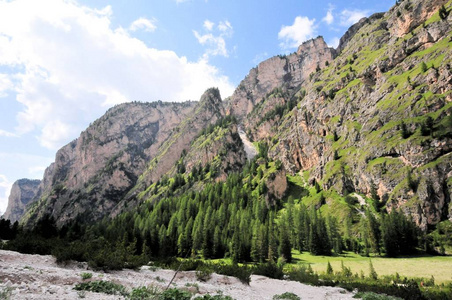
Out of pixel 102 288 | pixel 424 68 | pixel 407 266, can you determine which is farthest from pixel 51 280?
pixel 424 68

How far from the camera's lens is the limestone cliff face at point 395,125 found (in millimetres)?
97500

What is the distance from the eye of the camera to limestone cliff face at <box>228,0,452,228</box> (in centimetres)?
9750

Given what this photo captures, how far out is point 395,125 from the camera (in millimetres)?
121500

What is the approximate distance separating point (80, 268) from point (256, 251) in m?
67.4

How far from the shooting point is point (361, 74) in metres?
175

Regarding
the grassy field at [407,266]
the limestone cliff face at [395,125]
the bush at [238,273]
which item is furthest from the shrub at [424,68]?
the bush at [238,273]

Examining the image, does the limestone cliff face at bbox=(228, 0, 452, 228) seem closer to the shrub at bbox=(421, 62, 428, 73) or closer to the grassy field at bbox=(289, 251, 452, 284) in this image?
the shrub at bbox=(421, 62, 428, 73)

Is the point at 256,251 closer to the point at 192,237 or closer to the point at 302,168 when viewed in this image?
the point at 192,237

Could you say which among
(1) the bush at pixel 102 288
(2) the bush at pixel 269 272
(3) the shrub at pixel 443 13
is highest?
(3) the shrub at pixel 443 13

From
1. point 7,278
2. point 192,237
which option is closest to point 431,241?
point 192,237

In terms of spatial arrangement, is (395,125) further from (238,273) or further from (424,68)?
(238,273)

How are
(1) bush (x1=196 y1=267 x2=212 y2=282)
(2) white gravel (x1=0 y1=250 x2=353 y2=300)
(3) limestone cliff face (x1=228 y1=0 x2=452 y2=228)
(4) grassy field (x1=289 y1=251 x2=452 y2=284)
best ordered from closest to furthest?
(2) white gravel (x1=0 y1=250 x2=353 y2=300) → (1) bush (x1=196 y1=267 x2=212 y2=282) → (4) grassy field (x1=289 y1=251 x2=452 y2=284) → (3) limestone cliff face (x1=228 y1=0 x2=452 y2=228)

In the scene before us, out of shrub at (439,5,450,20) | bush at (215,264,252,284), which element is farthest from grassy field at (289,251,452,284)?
shrub at (439,5,450,20)

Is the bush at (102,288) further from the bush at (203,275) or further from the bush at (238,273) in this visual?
the bush at (238,273)
